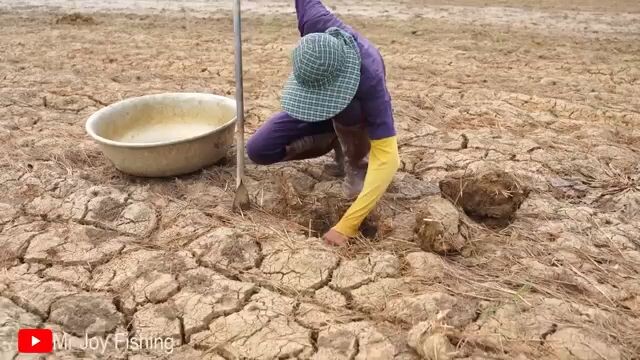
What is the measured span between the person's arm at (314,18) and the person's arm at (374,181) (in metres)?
0.61

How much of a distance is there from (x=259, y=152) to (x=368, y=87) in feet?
3.00

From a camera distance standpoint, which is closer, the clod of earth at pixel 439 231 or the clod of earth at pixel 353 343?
the clod of earth at pixel 353 343

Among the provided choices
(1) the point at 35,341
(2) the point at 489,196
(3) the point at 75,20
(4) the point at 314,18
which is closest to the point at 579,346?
(2) the point at 489,196

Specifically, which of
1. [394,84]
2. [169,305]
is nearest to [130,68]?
[394,84]

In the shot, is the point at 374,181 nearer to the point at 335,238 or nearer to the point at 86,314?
the point at 335,238

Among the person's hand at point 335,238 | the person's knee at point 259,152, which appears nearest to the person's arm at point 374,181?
the person's hand at point 335,238

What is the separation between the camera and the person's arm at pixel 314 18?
285cm

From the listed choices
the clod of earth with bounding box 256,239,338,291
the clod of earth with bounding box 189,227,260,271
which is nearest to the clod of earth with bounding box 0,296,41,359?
the clod of earth with bounding box 189,227,260,271

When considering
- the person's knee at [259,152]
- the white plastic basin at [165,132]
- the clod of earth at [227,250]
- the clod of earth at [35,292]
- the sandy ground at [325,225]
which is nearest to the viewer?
the sandy ground at [325,225]

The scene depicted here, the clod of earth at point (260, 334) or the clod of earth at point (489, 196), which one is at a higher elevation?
the clod of earth at point (489, 196)

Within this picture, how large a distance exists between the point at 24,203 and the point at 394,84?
2.88m

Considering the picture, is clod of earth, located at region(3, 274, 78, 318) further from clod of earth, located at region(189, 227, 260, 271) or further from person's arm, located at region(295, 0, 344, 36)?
person's arm, located at region(295, 0, 344, 36)

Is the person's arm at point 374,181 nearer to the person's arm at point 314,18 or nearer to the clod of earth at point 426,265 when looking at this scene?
the clod of earth at point 426,265

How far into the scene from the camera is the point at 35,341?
7.27ft
